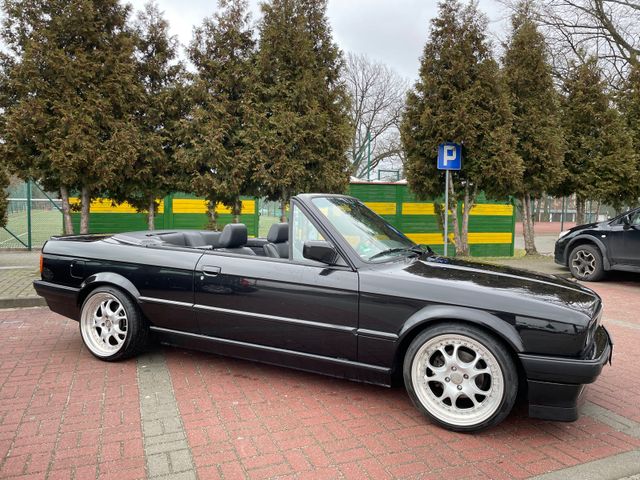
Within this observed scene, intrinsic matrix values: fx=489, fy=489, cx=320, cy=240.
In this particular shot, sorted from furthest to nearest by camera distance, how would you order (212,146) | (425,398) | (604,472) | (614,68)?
(614,68)
(212,146)
(425,398)
(604,472)

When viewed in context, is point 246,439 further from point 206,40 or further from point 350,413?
point 206,40

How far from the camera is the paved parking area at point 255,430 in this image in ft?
8.93

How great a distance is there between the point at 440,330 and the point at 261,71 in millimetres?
8489

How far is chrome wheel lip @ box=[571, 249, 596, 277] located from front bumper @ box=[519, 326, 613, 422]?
7.52 m

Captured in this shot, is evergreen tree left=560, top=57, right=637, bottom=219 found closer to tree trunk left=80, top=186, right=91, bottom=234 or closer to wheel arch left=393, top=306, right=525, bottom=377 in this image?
wheel arch left=393, top=306, right=525, bottom=377

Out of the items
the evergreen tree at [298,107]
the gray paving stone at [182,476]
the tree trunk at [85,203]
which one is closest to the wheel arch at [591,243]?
the evergreen tree at [298,107]

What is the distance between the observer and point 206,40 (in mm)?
10352

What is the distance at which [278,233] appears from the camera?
4398 mm

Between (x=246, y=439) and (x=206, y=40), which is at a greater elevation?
(x=206, y=40)

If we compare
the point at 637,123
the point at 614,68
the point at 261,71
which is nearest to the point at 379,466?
the point at 261,71

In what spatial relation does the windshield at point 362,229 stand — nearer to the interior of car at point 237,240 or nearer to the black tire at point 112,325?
the interior of car at point 237,240

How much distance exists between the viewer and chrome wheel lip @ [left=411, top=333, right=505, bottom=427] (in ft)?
10.0

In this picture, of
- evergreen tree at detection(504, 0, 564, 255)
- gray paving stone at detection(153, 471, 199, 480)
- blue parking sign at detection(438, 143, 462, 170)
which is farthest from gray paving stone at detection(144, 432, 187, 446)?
evergreen tree at detection(504, 0, 564, 255)

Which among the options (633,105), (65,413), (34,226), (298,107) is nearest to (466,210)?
(298,107)
